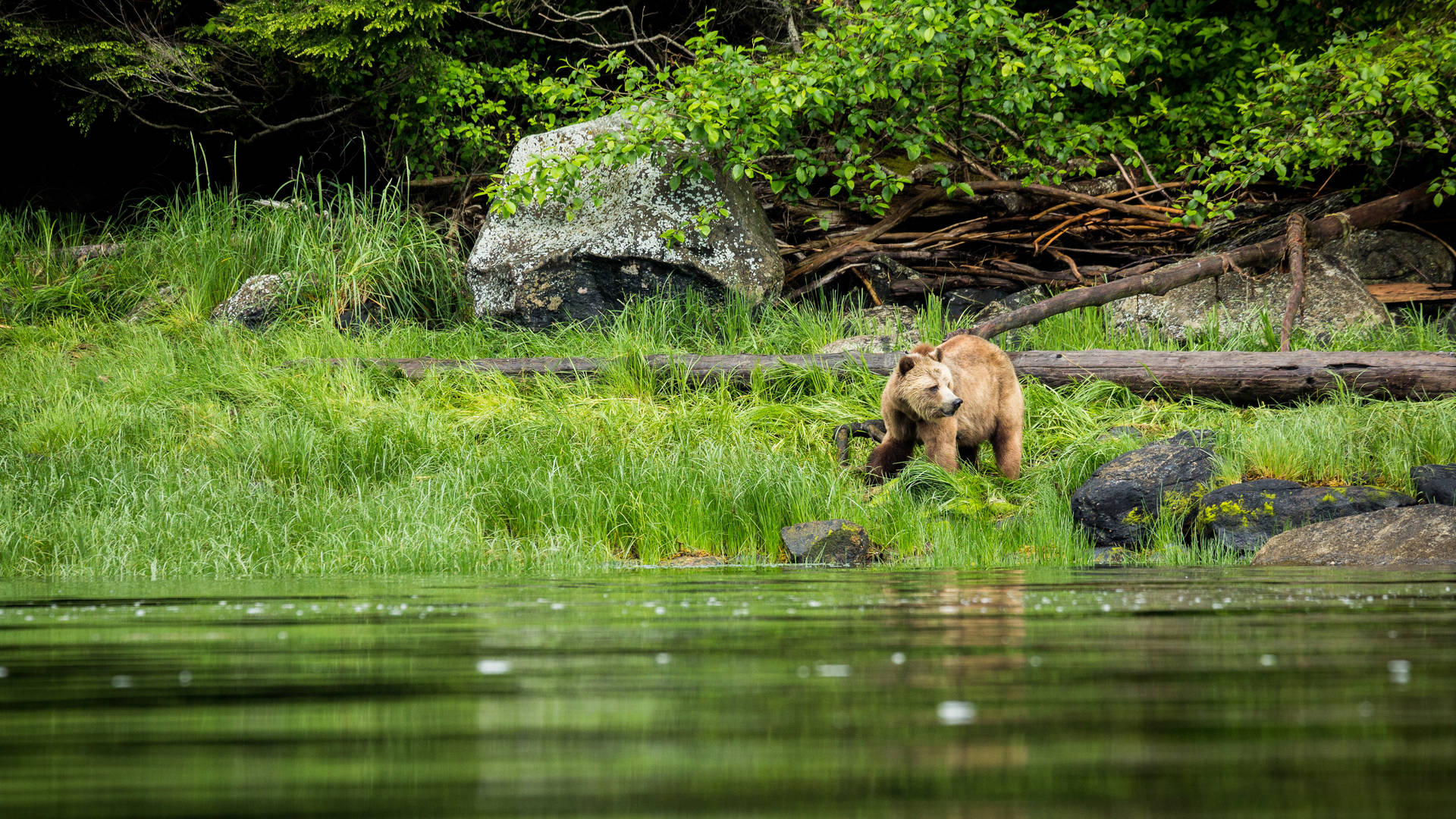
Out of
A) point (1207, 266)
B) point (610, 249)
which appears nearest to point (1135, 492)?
point (1207, 266)

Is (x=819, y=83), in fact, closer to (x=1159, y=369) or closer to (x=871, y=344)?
(x=871, y=344)

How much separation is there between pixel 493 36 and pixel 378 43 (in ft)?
7.76

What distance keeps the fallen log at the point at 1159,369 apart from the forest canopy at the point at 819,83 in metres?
1.70

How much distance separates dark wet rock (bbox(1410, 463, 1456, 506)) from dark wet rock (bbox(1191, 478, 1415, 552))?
171 mm

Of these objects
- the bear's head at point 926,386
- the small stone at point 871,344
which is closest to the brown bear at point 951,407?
the bear's head at point 926,386

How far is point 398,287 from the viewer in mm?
12125

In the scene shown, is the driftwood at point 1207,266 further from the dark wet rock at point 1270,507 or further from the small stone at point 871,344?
the dark wet rock at point 1270,507

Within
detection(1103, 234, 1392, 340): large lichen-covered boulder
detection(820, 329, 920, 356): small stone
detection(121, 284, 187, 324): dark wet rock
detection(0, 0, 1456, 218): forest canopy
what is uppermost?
detection(0, 0, 1456, 218): forest canopy

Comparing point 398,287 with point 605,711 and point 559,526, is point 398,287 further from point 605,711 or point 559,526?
point 605,711

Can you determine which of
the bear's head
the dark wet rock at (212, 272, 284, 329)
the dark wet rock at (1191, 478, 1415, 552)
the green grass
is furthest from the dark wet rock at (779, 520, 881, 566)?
the dark wet rock at (212, 272, 284, 329)

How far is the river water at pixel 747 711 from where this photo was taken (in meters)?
1.32

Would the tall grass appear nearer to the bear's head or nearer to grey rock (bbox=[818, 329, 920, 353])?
grey rock (bbox=[818, 329, 920, 353])

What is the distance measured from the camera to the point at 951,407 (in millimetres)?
7199

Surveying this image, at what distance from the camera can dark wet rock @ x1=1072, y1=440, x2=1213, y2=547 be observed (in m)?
7.08
